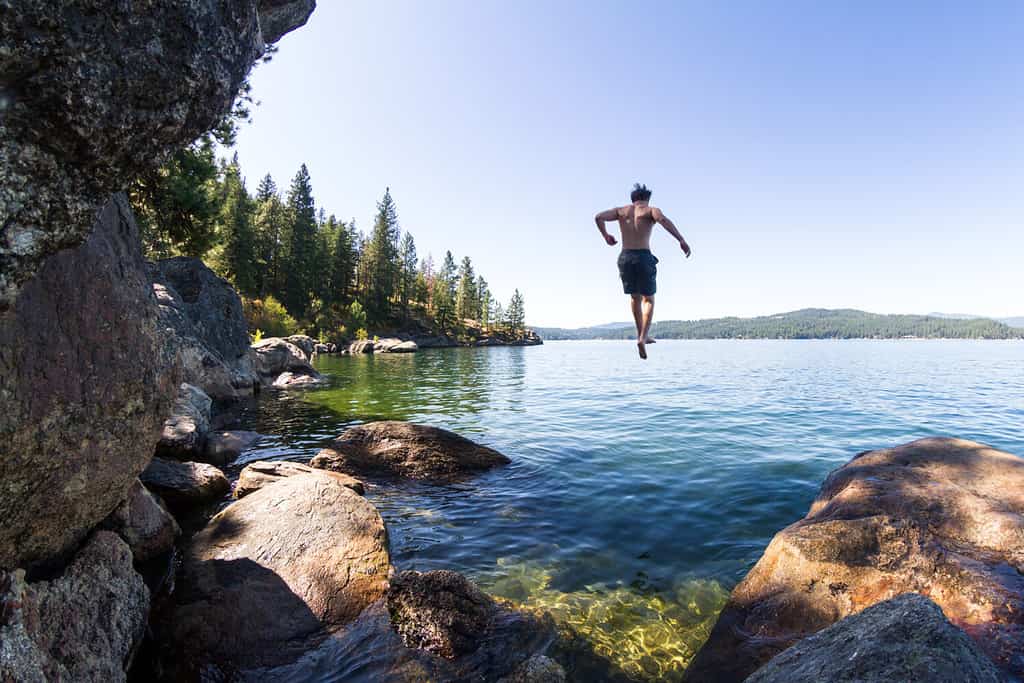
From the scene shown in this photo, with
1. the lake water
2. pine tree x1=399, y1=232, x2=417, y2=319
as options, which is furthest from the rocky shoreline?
pine tree x1=399, y1=232, x2=417, y2=319

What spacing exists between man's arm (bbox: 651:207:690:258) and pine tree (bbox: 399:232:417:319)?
90.4 meters

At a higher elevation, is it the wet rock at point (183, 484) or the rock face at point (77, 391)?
the rock face at point (77, 391)

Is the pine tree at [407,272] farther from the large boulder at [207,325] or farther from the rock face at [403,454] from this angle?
the rock face at [403,454]

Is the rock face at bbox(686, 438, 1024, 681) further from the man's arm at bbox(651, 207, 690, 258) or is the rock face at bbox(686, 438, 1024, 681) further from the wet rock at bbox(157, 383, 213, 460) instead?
the wet rock at bbox(157, 383, 213, 460)

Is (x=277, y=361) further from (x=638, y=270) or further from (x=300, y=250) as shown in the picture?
(x=300, y=250)

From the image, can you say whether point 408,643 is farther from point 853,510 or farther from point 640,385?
point 640,385

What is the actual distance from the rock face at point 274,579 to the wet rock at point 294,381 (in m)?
23.1

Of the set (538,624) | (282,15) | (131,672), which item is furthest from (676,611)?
(282,15)

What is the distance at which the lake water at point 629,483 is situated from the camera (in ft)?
20.7

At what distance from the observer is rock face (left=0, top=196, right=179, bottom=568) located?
3434 mm

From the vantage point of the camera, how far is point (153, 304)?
199 inches

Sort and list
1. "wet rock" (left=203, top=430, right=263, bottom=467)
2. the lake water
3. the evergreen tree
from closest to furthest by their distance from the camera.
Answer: the lake water < "wet rock" (left=203, top=430, right=263, bottom=467) < the evergreen tree

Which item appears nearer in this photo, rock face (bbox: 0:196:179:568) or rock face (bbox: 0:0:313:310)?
rock face (bbox: 0:0:313:310)

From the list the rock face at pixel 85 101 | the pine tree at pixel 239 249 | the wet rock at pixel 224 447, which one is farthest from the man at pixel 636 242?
the pine tree at pixel 239 249
